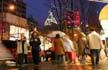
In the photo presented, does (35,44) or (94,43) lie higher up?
(35,44)

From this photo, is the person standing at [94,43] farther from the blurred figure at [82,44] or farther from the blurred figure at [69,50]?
the blurred figure at [69,50]

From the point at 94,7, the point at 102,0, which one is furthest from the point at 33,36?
the point at 94,7

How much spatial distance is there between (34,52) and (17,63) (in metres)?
1.96

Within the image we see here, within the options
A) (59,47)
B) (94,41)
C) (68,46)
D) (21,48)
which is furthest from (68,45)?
(94,41)

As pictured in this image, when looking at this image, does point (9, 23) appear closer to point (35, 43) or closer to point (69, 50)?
point (69, 50)

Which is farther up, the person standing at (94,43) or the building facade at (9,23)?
the building facade at (9,23)

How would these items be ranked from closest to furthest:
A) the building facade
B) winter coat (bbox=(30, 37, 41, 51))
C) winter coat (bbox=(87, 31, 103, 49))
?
1. winter coat (bbox=(87, 31, 103, 49))
2. winter coat (bbox=(30, 37, 41, 51))
3. the building facade

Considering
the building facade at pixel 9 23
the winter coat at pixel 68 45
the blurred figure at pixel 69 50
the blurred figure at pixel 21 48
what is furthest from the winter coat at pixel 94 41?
the building facade at pixel 9 23

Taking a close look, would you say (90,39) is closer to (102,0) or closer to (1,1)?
(102,0)

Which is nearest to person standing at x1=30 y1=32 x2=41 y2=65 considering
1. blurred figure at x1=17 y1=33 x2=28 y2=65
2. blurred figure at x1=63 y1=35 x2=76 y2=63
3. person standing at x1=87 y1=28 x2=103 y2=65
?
blurred figure at x1=17 y1=33 x2=28 y2=65

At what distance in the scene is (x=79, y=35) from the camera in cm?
2230

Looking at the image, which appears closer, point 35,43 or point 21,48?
point 35,43

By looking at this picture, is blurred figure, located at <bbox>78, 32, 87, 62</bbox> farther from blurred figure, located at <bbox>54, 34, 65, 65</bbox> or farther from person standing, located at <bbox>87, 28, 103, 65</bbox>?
blurred figure, located at <bbox>54, 34, 65, 65</bbox>

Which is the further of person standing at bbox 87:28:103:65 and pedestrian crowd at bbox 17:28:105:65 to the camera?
pedestrian crowd at bbox 17:28:105:65
